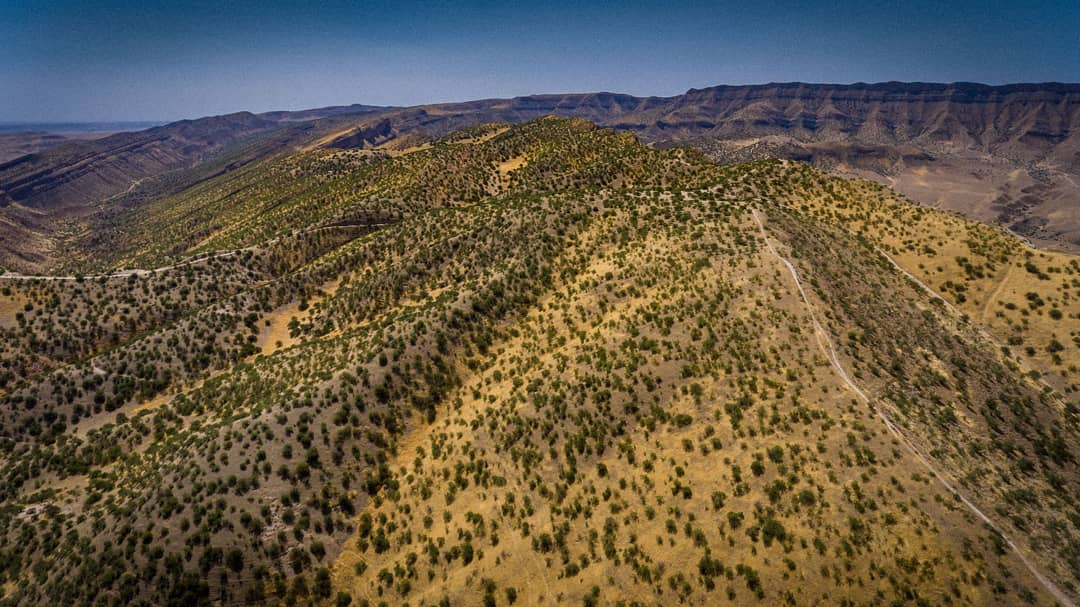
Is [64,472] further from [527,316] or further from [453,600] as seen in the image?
[527,316]

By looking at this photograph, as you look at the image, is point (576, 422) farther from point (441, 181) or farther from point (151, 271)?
point (151, 271)

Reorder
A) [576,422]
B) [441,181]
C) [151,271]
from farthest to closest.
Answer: [441,181] → [151,271] → [576,422]

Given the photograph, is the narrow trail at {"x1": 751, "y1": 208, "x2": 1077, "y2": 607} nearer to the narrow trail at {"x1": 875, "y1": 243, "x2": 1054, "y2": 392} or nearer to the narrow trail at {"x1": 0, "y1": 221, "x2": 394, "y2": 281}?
the narrow trail at {"x1": 875, "y1": 243, "x2": 1054, "y2": 392}

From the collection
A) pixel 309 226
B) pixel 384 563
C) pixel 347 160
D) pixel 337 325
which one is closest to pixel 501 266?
pixel 337 325

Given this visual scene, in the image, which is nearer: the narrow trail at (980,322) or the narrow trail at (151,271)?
the narrow trail at (980,322)

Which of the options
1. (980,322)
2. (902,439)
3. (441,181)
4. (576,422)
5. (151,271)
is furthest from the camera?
(441,181)

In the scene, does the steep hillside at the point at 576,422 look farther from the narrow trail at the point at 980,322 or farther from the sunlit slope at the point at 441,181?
the sunlit slope at the point at 441,181

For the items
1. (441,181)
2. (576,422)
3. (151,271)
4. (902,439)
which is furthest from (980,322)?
(151,271)

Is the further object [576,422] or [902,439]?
[576,422]

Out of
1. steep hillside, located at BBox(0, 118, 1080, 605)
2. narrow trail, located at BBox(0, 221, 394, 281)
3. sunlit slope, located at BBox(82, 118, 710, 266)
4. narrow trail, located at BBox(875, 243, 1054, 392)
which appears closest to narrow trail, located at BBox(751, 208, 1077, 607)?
steep hillside, located at BBox(0, 118, 1080, 605)

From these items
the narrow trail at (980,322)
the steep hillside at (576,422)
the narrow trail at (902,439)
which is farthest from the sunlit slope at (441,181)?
the narrow trail at (902,439)
